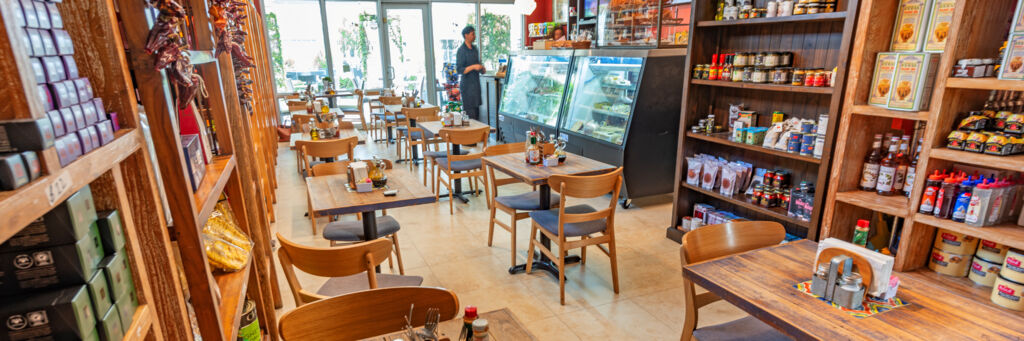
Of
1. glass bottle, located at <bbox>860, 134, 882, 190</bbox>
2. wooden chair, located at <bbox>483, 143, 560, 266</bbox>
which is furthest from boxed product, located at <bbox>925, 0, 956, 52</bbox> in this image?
wooden chair, located at <bbox>483, 143, 560, 266</bbox>

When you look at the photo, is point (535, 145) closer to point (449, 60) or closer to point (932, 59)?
point (932, 59)

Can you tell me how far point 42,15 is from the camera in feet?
2.45

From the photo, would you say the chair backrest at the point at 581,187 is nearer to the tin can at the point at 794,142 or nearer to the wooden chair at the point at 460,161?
the tin can at the point at 794,142

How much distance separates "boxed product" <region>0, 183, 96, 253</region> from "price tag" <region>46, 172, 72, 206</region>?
69 millimetres

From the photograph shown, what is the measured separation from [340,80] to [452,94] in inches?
93.1

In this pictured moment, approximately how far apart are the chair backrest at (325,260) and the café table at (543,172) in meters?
1.34

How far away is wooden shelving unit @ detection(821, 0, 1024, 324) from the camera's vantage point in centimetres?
205

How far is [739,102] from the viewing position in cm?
364

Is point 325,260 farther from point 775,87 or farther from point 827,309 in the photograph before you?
point 775,87

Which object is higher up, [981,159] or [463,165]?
[981,159]

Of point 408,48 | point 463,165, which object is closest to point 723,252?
point 463,165

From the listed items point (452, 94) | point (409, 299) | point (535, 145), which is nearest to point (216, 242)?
point (409, 299)

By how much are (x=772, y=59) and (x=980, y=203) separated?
1.37 meters

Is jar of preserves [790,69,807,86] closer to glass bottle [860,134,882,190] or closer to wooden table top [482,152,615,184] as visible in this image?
glass bottle [860,134,882,190]
